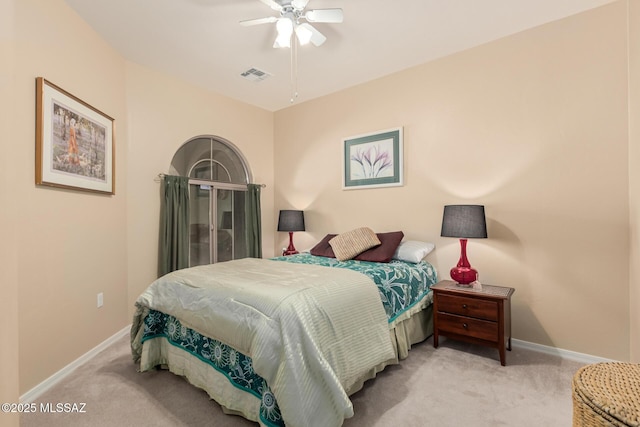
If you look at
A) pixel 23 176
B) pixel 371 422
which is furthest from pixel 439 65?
pixel 23 176

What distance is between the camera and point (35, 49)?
6.89 feet

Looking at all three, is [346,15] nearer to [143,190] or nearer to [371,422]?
[143,190]

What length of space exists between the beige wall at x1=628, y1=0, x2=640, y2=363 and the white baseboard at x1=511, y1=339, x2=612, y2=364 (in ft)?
0.81

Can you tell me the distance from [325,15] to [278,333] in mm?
2261

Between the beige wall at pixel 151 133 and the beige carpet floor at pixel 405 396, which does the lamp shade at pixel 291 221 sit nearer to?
the beige wall at pixel 151 133

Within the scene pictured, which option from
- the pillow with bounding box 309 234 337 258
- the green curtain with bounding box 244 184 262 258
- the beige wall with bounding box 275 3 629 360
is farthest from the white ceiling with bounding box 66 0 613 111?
the pillow with bounding box 309 234 337 258

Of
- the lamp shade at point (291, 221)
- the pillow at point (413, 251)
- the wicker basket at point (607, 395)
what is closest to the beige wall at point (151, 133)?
the lamp shade at point (291, 221)

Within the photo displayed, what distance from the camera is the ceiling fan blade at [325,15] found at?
2296 mm

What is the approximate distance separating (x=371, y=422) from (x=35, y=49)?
10.5ft

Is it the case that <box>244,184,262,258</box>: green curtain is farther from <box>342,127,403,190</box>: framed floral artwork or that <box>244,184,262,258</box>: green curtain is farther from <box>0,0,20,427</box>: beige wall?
<box>0,0,20,427</box>: beige wall

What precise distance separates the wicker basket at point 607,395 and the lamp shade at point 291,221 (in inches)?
132

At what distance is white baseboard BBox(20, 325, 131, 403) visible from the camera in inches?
79.0

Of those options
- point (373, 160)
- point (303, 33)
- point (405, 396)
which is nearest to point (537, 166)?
point (373, 160)

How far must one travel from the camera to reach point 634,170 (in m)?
2.16
